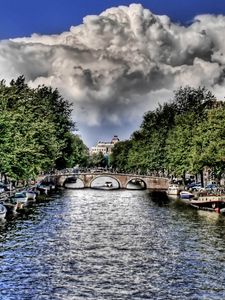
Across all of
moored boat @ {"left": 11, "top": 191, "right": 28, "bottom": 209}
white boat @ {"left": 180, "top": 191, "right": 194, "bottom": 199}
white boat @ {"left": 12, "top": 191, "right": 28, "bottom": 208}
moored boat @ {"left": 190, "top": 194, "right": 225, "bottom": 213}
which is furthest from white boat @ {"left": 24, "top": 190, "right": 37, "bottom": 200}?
white boat @ {"left": 180, "top": 191, "right": 194, "bottom": 199}

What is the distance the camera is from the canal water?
140 ft

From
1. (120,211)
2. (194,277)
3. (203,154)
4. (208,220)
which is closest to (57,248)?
(194,277)

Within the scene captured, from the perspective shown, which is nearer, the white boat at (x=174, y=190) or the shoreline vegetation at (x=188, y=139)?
the shoreline vegetation at (x=188, y=139)

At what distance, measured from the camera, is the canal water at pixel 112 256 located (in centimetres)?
4272

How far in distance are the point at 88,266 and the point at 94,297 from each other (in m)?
9.56

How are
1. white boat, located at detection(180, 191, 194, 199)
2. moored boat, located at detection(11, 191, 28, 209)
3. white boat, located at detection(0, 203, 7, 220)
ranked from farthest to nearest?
white boat, located at detection(180, 191, 194, 199)
moored boat, located at detection(11, 191, 28, 209)
white boat, located at detection(0, 203, 7, 220)

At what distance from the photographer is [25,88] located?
152750 millimetres

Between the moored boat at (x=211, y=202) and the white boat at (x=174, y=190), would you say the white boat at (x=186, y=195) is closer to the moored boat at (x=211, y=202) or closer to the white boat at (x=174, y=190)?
the white boat at (x=174, y=190)

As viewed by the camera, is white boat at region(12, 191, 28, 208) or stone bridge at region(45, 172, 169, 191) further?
stone bridge at region(45, 172, 169, 191)

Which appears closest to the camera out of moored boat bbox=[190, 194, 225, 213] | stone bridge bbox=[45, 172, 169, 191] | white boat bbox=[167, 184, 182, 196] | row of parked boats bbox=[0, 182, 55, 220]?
row of parked boats bbox=[0, 182, 55, 220]

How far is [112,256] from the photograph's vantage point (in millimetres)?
54812

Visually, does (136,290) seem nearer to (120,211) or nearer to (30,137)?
(120,211)

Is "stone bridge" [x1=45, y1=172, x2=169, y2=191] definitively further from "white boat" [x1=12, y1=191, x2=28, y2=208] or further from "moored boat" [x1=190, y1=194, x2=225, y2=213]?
"moored boat" [x1=190, y1=194, x2=225, y2=213]

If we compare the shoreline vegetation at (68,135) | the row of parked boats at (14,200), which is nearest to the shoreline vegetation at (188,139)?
the shoreline vegetation at (68,135)
